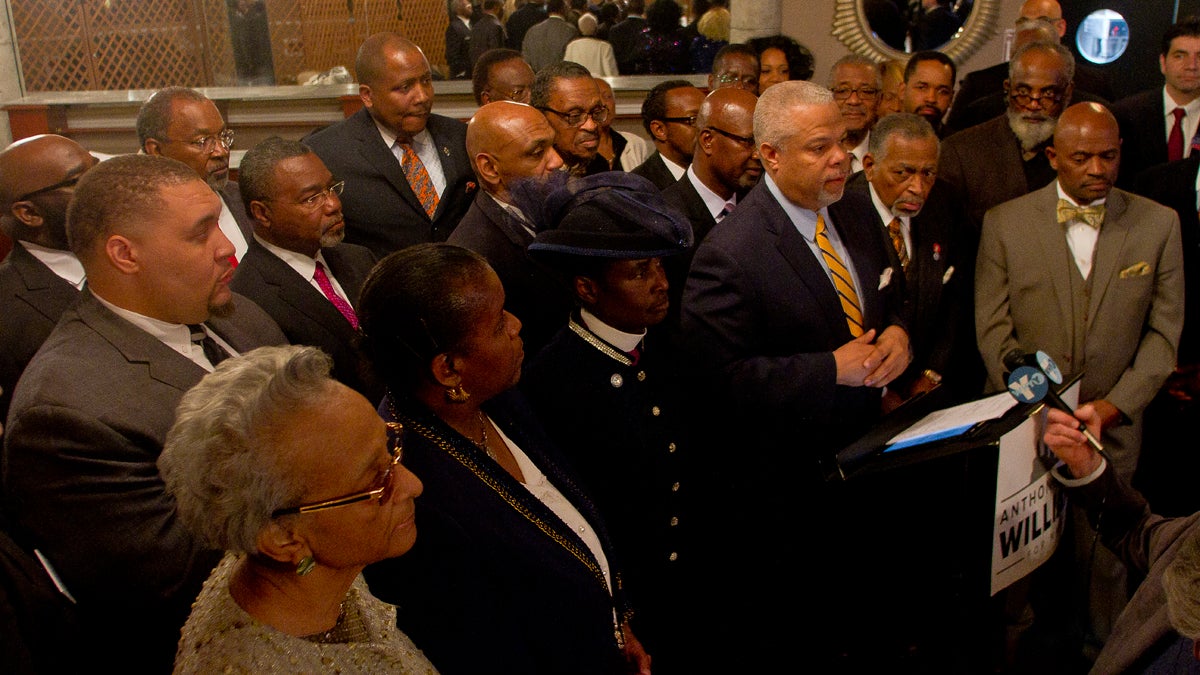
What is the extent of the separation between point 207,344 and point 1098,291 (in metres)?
2.83

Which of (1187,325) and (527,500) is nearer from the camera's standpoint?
(527,500)

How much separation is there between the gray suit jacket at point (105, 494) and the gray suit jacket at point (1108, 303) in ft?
8.90

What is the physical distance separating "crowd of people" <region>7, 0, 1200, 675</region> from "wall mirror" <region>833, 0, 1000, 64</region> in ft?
10.9

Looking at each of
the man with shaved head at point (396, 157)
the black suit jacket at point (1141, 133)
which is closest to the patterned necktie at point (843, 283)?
the man with shaved head at point (396, 157)

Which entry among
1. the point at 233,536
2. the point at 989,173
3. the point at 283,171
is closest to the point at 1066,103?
the point at 989,173

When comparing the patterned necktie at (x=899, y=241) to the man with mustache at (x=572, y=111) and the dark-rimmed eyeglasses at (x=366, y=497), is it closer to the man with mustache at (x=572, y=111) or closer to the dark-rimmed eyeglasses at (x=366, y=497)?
the man with mustache at (x=572, y=111)

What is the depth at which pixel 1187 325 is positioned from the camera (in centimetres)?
391

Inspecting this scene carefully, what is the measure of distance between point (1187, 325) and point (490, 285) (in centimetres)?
332

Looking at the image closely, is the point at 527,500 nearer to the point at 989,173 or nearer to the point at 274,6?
the point at 989,173

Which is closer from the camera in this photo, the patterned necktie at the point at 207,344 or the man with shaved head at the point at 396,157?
the patterned necktie at the point at 207,344

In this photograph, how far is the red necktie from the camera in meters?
4.59

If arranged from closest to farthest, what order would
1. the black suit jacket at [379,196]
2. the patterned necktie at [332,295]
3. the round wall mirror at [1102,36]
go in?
the patterned necktie at [332,295] < the black suit jacket at [379,196] < the round wall mirror at [1102,36]

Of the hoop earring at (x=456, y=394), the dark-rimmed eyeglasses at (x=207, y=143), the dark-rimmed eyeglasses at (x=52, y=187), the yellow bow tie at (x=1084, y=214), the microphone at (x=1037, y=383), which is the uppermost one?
the dark-rimmed eyeglasses at (x=207, y=143)

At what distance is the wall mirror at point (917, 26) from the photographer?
7.77m
